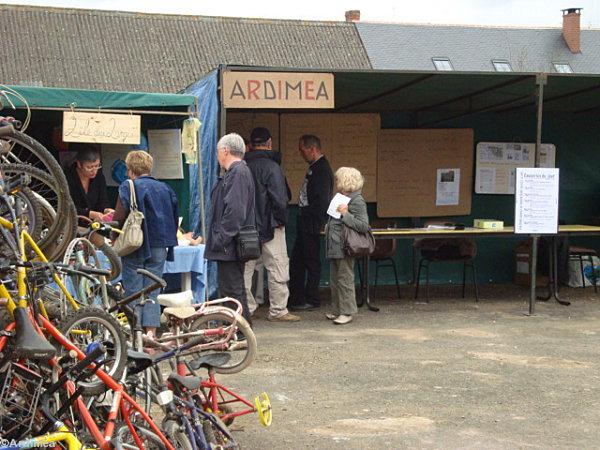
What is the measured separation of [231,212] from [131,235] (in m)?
1.01

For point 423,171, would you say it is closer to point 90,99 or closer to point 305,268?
point 305,268

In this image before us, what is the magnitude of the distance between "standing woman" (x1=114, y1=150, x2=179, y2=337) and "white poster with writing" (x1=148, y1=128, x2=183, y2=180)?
2259mm

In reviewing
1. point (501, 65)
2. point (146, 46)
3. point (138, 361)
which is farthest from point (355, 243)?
point (501, 65)

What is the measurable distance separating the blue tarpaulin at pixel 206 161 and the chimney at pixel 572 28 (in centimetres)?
2844

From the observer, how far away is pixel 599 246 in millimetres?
12109

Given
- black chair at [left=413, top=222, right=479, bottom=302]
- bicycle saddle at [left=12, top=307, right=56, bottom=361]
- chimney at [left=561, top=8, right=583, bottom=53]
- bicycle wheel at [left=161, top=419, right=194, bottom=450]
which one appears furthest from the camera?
chimney at [left=561, top=8, right=583, bottom=53]

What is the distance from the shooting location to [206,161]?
859 cm

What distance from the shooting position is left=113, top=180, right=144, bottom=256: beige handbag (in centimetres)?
626

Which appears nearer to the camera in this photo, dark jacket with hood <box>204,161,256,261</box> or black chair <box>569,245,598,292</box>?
dark jacket with hood <box>204,161,256,261</box>


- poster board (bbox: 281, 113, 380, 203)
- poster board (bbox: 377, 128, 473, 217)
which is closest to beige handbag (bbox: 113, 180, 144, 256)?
poster board (bbox: 281, 113, 380, 203)

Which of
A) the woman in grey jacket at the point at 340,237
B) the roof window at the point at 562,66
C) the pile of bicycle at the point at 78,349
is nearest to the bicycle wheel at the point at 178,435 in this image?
the pile of bicycle at the point at 78,349

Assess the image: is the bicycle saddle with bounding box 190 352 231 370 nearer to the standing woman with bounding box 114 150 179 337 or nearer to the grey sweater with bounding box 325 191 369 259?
the standing woman with bounding box 114 150 179 337

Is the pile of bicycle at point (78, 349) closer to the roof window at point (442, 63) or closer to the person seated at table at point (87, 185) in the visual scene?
the person seated at table at point (87, 185)

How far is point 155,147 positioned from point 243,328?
16.1ft
